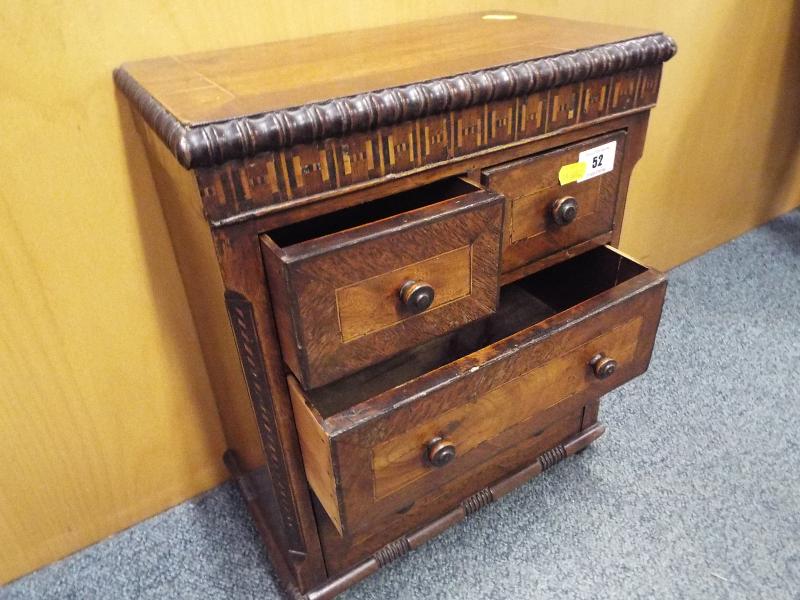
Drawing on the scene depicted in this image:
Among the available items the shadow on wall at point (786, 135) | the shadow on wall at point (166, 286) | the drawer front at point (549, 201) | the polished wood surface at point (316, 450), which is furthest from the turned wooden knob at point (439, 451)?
the shadow on wall at point (786, 135)

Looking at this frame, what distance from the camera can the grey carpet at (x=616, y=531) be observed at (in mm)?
922

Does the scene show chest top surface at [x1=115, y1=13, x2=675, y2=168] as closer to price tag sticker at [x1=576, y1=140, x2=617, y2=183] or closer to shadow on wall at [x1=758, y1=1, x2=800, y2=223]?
price tag sticker at [x1=576, y1=140, x2=617, y2=183]

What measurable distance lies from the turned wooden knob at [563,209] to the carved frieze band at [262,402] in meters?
0.38

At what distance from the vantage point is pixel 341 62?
678 millimetres

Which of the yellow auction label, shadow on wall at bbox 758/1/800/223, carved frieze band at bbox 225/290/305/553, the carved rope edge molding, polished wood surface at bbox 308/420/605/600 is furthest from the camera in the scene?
shadow on wall at bbox 758/1/800/223

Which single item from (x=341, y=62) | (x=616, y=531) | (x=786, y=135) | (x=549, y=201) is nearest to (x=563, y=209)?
(x=549, y=201)

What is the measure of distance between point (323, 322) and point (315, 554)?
16.3 inches

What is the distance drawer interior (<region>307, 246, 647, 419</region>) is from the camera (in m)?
0.81

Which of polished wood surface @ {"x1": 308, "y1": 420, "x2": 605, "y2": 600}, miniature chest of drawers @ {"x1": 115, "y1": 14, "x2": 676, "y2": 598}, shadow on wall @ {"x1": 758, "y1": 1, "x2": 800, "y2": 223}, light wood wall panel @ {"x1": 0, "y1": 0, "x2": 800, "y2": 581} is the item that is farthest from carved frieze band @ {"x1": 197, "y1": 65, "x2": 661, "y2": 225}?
shadow on wall @ {"x1": 758, "y1": 1, "x2": 800, "y2": 223}

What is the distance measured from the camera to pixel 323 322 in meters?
0.57

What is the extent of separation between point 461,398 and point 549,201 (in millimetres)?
264

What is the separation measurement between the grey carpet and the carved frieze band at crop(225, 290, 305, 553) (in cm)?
21

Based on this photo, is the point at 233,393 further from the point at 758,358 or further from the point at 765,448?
the point at 758,358

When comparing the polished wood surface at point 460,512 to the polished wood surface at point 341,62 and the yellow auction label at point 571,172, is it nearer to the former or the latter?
the yellow auction label at point 571,172
